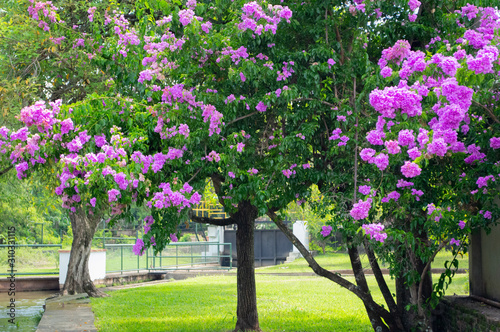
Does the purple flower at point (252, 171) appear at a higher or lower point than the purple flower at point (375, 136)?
lower

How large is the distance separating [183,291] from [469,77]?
39.4 feet

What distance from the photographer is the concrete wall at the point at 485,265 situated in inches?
276

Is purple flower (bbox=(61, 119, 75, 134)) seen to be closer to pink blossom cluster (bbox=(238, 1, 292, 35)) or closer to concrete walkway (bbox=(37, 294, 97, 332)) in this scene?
pink blossom cluster (bbox=(238, 1, 292, 35))

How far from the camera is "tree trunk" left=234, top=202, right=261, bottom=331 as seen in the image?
8.91 meters

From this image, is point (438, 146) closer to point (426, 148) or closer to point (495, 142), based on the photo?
point (426, 148)

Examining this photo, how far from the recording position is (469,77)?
4.14 metres

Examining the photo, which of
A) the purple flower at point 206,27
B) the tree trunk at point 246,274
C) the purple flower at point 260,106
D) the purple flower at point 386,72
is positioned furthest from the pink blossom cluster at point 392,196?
the tree trunk at point 246,274

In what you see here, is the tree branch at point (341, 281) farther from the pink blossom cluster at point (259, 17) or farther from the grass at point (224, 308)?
the pink blossom cluster at point (259, 17)

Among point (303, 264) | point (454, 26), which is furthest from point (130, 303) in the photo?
point (303, 264)

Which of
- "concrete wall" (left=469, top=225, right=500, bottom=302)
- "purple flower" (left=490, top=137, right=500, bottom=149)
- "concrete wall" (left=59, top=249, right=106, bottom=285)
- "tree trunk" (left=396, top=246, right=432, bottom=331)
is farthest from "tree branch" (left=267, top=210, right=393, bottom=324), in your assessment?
"concrete wall" (left=59, top=249, right=106, bottom=285)

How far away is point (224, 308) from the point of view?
1145cm

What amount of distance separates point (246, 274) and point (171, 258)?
42.5 feet

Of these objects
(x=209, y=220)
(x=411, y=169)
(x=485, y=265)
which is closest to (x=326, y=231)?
(x=411, y=169)

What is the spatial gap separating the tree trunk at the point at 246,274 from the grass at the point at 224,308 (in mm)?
457
